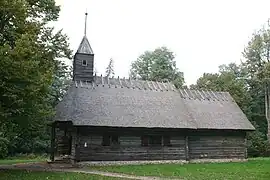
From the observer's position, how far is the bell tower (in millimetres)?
28938

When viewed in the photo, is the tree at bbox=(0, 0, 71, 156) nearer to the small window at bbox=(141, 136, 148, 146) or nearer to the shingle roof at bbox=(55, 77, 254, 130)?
the shingle roof at bbox=(55, 77, 254, 130)

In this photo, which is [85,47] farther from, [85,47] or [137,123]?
[137,123]

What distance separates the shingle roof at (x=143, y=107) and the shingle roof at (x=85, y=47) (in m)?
2.42

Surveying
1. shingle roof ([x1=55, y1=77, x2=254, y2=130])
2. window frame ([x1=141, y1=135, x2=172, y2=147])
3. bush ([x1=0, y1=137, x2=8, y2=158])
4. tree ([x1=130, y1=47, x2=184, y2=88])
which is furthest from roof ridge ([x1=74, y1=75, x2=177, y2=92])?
tree ([x1=130, y1=47, x2=184, y2=88])

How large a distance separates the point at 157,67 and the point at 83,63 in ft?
95.6

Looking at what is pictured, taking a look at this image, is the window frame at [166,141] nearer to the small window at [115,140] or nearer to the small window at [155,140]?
the small window at [155,140]

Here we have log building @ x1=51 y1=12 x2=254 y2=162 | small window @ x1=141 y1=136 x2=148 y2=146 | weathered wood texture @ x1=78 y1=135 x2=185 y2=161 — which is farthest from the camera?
small window @ x1=141 y1=136 x2=148 y2=146

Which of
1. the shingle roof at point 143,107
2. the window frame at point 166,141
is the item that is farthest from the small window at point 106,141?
the window frame at point 166,141

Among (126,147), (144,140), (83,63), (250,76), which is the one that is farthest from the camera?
(250,76)

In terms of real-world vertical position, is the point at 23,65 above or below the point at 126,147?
Result: above

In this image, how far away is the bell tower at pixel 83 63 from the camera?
94.9ft

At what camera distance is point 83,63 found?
1158 inches

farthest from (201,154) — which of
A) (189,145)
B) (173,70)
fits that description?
(173,70)

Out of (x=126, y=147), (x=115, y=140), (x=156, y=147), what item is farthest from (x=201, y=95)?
(x=115, y=140)
